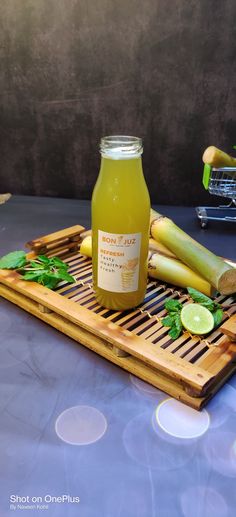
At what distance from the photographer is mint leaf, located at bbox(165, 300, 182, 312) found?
1.99ft

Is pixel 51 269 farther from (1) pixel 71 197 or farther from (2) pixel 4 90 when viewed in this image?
(2) pixel 4 90

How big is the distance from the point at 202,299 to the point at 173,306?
5 centimetres

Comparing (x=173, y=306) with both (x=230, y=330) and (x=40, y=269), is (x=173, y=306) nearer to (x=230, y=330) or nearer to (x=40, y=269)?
(x=230, y=330)

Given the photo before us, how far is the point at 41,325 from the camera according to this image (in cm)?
63

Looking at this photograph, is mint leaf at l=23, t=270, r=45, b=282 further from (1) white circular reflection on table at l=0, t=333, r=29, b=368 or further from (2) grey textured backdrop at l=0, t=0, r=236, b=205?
(2) grey textured backdrop at l=0, t=0, r=236, b=205

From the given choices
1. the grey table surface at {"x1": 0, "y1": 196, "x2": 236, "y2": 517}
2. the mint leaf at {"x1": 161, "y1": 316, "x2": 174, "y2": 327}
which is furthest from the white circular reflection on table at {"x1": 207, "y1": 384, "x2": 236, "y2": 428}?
the mint leaf at {"x1": 161, "y1": 316, "x2": 174, "y2": 327}

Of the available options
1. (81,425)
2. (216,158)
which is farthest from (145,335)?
(216,158)

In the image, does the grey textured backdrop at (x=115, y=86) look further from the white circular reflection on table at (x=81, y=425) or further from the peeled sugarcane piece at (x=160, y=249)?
the white circular reflection on table at (x=81, y=425)

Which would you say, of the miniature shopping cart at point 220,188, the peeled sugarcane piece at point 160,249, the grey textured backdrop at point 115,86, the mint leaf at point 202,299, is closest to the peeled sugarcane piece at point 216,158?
the miniature shopping cart at point 220,188

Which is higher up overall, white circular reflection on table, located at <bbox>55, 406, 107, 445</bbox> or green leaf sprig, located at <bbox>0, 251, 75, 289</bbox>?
green leaf sprig, located at <bbox>0, 251, 75, 289</bbox>

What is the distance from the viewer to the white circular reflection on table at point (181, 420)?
45cm

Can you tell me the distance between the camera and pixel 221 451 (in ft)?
1.41

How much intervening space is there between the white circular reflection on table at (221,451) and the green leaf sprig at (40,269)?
333 millimetres

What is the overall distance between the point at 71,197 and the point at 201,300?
31.4 inches
